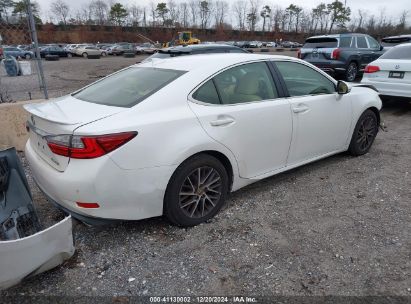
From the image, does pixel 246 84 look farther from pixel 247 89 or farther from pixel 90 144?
pixel 90 144

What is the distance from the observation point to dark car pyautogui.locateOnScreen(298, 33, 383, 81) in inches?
454

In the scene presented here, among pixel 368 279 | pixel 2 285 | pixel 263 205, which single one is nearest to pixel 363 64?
pixel 263 205

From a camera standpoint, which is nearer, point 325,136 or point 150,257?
point 150,257

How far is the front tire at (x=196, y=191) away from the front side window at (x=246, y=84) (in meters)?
0.67

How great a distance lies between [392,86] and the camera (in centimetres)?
773

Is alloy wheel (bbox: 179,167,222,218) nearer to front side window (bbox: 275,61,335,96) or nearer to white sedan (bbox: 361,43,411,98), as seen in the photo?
front side window (bbox: 275,61,335,96)

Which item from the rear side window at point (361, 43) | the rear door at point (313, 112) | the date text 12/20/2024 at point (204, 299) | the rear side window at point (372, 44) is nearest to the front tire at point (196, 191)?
the date text 12/20/2024 at point (204, 299)

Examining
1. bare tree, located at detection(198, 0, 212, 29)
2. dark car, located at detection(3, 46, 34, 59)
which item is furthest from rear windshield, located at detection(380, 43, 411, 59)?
bare tree, located at detection(198, 0, 212, 29)

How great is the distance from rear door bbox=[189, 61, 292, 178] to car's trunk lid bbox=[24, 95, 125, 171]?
827 millimetres

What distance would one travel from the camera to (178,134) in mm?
2984

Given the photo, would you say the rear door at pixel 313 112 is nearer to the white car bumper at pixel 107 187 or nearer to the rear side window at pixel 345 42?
the white car bumper at pixel 107 187

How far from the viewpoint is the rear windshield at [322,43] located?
466 inches

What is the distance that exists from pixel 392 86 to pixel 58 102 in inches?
275

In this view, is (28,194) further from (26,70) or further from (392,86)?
(26,70)
